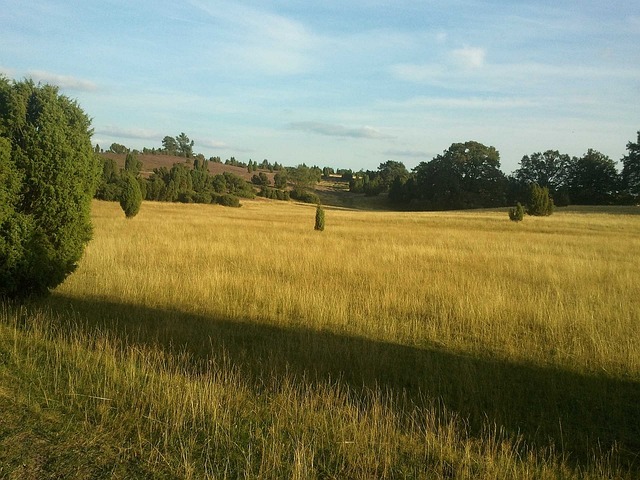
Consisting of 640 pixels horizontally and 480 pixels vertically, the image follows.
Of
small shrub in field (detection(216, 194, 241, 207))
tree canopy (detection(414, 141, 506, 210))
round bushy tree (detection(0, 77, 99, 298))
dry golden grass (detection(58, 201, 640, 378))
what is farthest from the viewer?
tree canopy (detection(414, 141, 506, 210))

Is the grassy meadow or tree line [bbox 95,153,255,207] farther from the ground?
tree line [bbox 95,153,255,207]

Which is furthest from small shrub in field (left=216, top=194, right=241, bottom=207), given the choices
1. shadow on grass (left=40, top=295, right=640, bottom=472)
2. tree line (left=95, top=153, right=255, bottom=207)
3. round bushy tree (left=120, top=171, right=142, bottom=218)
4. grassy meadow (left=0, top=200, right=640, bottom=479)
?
shadow on grass (left=40, top=295, right=640, bottom=472)

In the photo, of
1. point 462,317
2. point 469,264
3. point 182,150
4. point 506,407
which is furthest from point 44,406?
point 182,150

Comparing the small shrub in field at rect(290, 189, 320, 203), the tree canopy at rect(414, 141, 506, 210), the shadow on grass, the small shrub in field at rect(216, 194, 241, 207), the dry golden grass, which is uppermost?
the tree canopy at rect(414, 141, 506, 210)

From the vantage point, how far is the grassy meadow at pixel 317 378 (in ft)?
12.0

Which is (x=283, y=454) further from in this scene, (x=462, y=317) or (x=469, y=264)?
(x=469, y=264)

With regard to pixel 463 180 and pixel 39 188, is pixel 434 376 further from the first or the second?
pixel 463 180

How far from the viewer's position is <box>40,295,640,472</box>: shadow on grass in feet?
15.1

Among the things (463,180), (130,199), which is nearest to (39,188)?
(130,199)

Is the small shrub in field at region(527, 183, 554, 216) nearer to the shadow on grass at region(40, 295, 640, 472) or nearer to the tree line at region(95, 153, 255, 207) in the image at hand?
the tree line at region(95, 153, 255, 207)

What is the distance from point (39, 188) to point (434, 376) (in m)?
6.59

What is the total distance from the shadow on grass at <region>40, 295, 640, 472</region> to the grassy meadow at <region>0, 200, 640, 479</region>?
0.09ft

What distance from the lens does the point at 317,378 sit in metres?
5.50

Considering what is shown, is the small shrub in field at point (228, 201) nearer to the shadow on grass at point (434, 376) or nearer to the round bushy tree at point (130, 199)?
the round bushy tree at point (130, 199)
